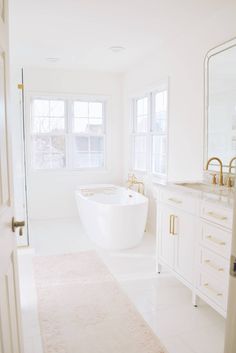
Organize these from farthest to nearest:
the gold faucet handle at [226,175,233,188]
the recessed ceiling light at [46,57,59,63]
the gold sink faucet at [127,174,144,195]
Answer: the gold sink faucet at [127,174,144,195] < the recessed ceiling light at [46,57,59,63] < the gold faucet handle at [226,175,233,188]

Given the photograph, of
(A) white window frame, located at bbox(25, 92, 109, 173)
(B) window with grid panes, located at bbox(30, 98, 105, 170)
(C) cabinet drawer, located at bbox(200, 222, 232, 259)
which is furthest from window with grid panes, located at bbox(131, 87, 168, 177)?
(C) cabinet drawer, located at bbox(200, 222, 232, 259)

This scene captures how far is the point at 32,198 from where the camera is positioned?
5.18 metres

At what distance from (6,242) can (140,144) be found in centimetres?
393

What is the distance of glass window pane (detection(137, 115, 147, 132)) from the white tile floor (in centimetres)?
182

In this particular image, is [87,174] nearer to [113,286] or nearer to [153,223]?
[153,223]

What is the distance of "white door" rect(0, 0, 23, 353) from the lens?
115cm

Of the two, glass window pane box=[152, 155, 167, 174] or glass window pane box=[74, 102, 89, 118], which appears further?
glass window pane box=[74, 102, 89, 118]

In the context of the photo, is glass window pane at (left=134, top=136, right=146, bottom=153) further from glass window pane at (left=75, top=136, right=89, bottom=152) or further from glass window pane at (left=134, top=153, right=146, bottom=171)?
glass window pane at (left=75, top=136, right=89, bottom=152)

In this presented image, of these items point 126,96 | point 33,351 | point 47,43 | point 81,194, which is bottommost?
point 33,351

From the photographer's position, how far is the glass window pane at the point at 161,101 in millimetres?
4184

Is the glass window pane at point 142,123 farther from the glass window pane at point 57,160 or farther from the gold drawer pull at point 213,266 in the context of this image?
the gold drawer pull at point 213,266

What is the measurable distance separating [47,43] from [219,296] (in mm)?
3365

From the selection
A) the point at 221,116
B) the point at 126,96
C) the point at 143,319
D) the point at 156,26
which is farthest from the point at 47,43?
the point at 143,319

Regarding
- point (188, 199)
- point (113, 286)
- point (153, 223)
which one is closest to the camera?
point (188, 199)
